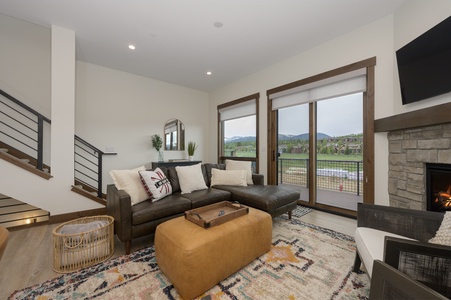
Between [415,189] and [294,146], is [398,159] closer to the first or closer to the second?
[415,189]

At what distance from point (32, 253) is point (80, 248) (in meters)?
0.71

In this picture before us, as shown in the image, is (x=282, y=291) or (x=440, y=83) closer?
(x=282, y=291)

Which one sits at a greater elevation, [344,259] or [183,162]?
[183,162]

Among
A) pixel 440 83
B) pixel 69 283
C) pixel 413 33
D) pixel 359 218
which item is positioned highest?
pixel 413 33

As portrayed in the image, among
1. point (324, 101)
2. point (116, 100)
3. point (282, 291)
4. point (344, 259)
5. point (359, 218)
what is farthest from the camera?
point (116, 100)

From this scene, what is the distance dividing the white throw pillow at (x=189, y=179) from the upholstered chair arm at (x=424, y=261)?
230cm

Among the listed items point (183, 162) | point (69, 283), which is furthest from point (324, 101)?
point (69, 283)

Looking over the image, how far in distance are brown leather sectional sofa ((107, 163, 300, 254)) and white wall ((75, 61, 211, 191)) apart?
1.82m

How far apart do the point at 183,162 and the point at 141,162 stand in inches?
38.3

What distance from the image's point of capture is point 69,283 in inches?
59.8

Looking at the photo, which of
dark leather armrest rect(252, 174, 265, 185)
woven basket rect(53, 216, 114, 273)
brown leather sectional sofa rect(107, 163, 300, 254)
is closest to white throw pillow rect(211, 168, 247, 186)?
brown leather sectional sofa rect(107, 163, 300, 254)

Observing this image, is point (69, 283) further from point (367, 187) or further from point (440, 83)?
point (440, 83)

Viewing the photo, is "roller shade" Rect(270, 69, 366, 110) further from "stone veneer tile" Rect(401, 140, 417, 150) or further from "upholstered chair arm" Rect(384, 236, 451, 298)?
"upholstered chair arm" Rect(384, 236, 451, 298)

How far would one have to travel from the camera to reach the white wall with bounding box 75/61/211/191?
3.74 m
